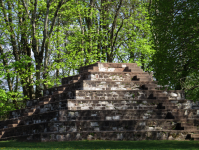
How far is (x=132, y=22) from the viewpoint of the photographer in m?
30.5

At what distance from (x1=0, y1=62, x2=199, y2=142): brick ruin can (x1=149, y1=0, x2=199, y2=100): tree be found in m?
2.96

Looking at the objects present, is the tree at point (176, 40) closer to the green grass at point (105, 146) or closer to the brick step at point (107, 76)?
the green grass at point (105, 146)

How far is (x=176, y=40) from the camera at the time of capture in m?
14.4

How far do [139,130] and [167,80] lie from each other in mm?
3401

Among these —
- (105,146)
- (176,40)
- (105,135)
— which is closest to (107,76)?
(105,135)

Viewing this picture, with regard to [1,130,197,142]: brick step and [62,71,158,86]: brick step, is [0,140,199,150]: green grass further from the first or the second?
[62,71,158,86]: brick step

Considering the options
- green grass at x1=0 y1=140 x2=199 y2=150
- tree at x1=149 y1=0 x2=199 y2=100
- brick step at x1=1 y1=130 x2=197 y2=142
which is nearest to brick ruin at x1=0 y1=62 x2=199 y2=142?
brick step at x1=1 y1=130 x2=197 y2=142

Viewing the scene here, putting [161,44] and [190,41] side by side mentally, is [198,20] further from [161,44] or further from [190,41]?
[161,44]

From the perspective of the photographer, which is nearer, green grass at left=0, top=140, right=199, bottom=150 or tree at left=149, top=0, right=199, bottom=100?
green grass at left=0, top=140, right=199, bottom=150

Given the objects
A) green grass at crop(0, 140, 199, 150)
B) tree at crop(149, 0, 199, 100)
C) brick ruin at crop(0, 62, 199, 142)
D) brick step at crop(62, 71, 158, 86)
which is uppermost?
tree at crop(149, 0, 199, 100)

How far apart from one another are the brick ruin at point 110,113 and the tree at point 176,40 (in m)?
2.96

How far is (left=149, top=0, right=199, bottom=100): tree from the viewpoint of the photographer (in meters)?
13.5

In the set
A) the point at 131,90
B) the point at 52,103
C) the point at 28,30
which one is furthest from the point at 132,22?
the point at 52,103

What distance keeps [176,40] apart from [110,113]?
565cm
